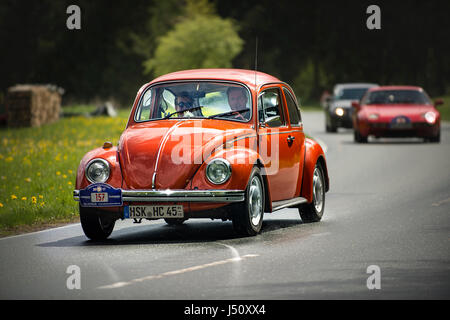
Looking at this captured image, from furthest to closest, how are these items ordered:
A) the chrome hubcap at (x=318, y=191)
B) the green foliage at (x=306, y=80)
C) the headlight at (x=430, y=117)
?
the green foliage at (x=306, y=80) → the headlight at (x=430, y=117) → the chrome hubcap at (x=318, y=191)

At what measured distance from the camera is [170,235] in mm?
11336

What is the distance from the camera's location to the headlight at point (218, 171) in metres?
10.4

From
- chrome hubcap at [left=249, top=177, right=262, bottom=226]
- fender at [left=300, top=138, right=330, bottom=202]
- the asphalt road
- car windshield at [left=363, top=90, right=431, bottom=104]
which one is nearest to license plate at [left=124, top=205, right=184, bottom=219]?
the asphalt road

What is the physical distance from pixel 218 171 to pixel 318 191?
101 inches

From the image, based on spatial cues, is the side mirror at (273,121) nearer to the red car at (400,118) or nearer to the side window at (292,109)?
the side window at (292,109)

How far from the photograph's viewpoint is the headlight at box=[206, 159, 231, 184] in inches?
411

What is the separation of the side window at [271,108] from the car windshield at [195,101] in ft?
0.73

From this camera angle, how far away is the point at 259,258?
9500 mm

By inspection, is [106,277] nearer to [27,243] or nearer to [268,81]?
[27,243]

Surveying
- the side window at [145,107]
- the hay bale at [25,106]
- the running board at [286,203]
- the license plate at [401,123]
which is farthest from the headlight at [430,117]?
the side window at [145,107]

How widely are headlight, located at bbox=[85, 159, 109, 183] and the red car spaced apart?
1768cm

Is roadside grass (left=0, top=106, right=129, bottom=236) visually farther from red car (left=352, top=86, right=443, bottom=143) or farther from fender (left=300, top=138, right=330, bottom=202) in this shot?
red car (left=352, top=86, right=443, bottom=143)

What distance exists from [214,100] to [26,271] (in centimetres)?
361

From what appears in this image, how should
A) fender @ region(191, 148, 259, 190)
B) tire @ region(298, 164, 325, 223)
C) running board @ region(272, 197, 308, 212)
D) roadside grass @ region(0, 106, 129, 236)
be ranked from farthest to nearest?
roadside grass @ region(0, 106, 129, 236)
tire @ region(298, 164, 325, 223)
running board @ region(272, 197, 308, 212)
fender @ region(191, 148, 259, 190)
